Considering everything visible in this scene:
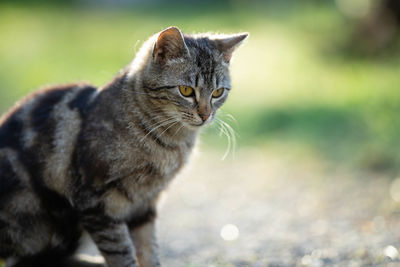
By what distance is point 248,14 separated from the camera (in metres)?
15.9

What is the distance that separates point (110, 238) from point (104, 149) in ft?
1.68

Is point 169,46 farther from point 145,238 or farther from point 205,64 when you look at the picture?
point 145,238

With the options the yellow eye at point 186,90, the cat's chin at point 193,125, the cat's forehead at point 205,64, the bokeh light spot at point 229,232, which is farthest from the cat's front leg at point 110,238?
the bokeh light spot at point 229,232

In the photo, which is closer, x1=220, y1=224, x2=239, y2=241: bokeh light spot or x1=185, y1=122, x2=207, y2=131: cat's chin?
x1=185, y1=122, x2=207, y2=131: cat's chin

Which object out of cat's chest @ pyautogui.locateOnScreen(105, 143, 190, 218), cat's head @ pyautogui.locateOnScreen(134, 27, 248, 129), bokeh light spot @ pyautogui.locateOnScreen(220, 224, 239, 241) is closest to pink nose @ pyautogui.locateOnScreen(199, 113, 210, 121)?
cat's head @ pyautogui.locateOnScreen(134, 27, 248, 129)

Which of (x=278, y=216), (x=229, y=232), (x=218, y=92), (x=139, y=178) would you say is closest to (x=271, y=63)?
(x=278, y=216)

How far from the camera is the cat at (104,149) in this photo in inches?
109

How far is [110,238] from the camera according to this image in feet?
9.08

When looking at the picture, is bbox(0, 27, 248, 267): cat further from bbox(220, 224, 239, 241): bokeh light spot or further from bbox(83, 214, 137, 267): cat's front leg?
bbox(220, 224, 239, 241): bokeh light spot

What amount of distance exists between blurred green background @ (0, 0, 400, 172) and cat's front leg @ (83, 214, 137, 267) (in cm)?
117

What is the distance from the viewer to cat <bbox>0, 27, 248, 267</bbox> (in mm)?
2764

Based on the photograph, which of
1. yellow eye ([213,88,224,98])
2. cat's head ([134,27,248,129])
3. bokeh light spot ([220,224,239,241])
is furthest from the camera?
bokeh light spot ([220,224,239,241])

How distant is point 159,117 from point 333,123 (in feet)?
14.0

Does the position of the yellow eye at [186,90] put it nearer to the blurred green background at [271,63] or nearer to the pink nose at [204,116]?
the pink nose at [204,116]
